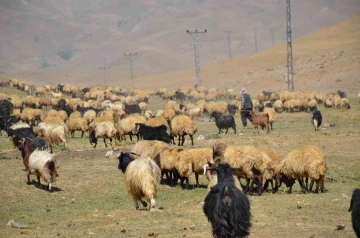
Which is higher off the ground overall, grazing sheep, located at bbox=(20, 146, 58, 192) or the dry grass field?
grazing sheep, located at bbox=(20, 146, 58, 192)

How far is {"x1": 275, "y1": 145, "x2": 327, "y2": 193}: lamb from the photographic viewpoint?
1631 centimetres

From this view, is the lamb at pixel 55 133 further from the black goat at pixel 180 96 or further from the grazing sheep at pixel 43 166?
the black goat at pixel 180 96

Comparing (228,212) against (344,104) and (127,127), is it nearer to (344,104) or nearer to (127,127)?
(127,127)

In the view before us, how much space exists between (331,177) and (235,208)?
34.1 ft

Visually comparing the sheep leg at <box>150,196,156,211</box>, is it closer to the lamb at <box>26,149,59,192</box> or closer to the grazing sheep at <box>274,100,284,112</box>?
the lamb at <box>26,149,59,192</box>

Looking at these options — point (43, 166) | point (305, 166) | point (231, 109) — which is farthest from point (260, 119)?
point (43, 166)

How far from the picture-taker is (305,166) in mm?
16453

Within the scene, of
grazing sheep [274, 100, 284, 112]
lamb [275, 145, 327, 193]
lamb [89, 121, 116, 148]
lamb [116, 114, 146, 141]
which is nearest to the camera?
lamb [275, 145, 327, 193]

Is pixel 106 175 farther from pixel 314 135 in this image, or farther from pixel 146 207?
pixel 314 135

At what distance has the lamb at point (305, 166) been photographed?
16312mm

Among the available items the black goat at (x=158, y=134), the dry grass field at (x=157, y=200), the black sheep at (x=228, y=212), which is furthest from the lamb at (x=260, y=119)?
the black sheep at (x=228, y=212)

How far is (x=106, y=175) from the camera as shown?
63.3 ft

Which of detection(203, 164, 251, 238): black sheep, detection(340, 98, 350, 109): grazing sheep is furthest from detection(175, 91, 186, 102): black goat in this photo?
detection(203, 164, 251, 238): black sheep

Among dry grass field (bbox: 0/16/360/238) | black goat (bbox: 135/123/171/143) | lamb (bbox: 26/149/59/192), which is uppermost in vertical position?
black goat (bbox: 135/123/171/143)
